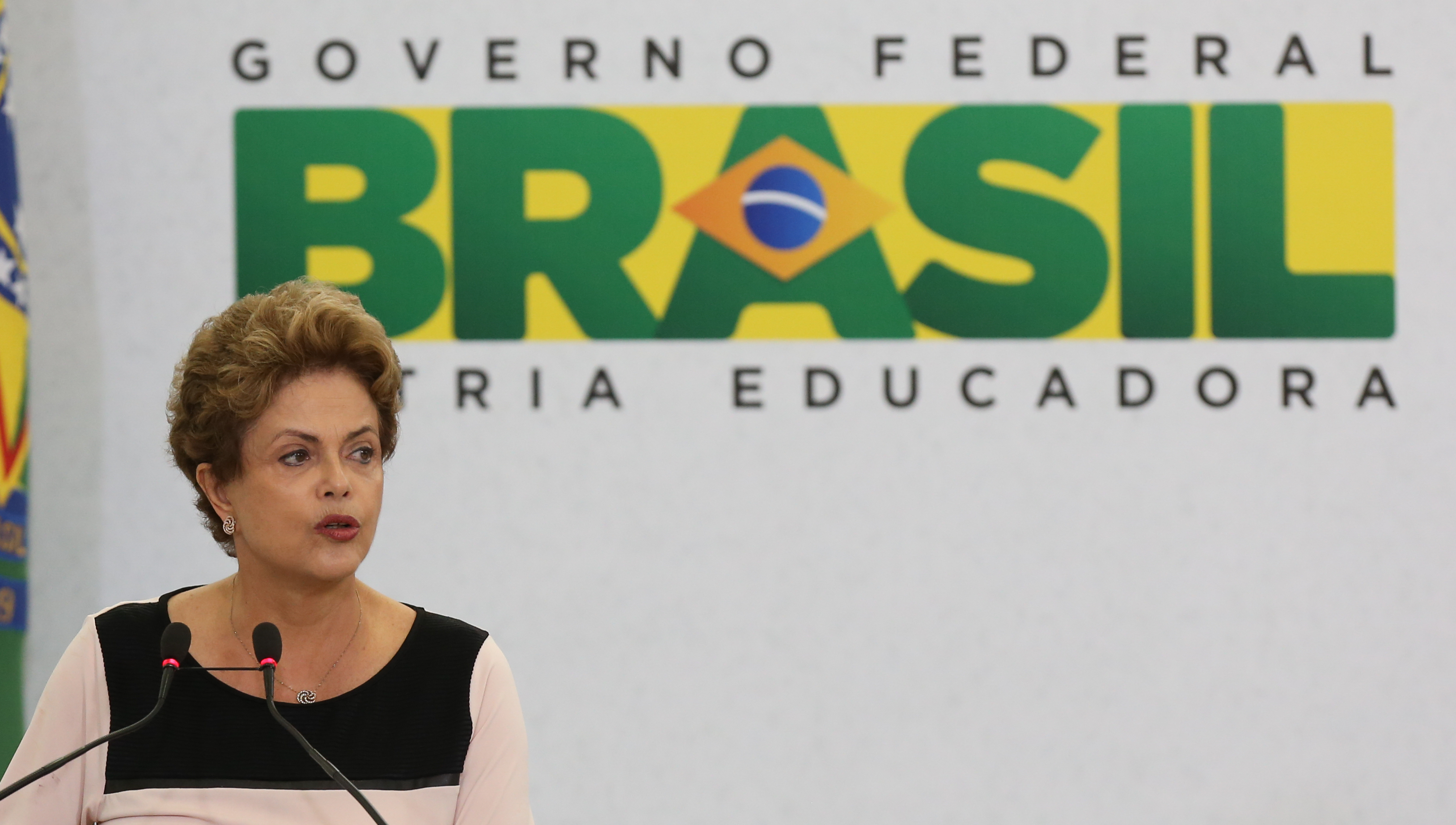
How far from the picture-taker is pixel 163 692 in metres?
1.18

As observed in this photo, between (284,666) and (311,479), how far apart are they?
22cm

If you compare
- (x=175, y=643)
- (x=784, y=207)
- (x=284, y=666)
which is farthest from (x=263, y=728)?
(x=784, y=207)

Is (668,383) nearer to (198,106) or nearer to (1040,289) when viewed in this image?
(1040,289)

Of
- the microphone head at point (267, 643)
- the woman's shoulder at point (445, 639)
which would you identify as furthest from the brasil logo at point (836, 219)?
the microphone head at point (267, 643)

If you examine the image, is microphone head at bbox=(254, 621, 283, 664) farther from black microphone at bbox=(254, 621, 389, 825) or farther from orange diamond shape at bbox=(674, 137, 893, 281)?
orange diamond shape at bbox=(674, 137, 893, 281)

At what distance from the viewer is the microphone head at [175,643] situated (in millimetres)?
1202

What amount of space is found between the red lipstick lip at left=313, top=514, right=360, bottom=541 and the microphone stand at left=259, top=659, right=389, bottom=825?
0.50 ft

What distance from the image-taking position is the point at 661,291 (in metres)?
2.61

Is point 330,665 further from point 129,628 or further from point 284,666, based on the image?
point 129,628

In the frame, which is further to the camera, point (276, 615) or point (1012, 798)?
point (1012, 798)

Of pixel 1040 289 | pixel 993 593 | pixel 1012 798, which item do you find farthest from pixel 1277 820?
pixel 1040 289

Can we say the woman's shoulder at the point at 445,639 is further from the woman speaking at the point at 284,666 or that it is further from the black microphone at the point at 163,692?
the black microphone at the point at 163,692

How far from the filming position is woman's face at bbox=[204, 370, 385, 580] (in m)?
1.34

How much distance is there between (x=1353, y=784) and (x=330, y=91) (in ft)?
8.31
